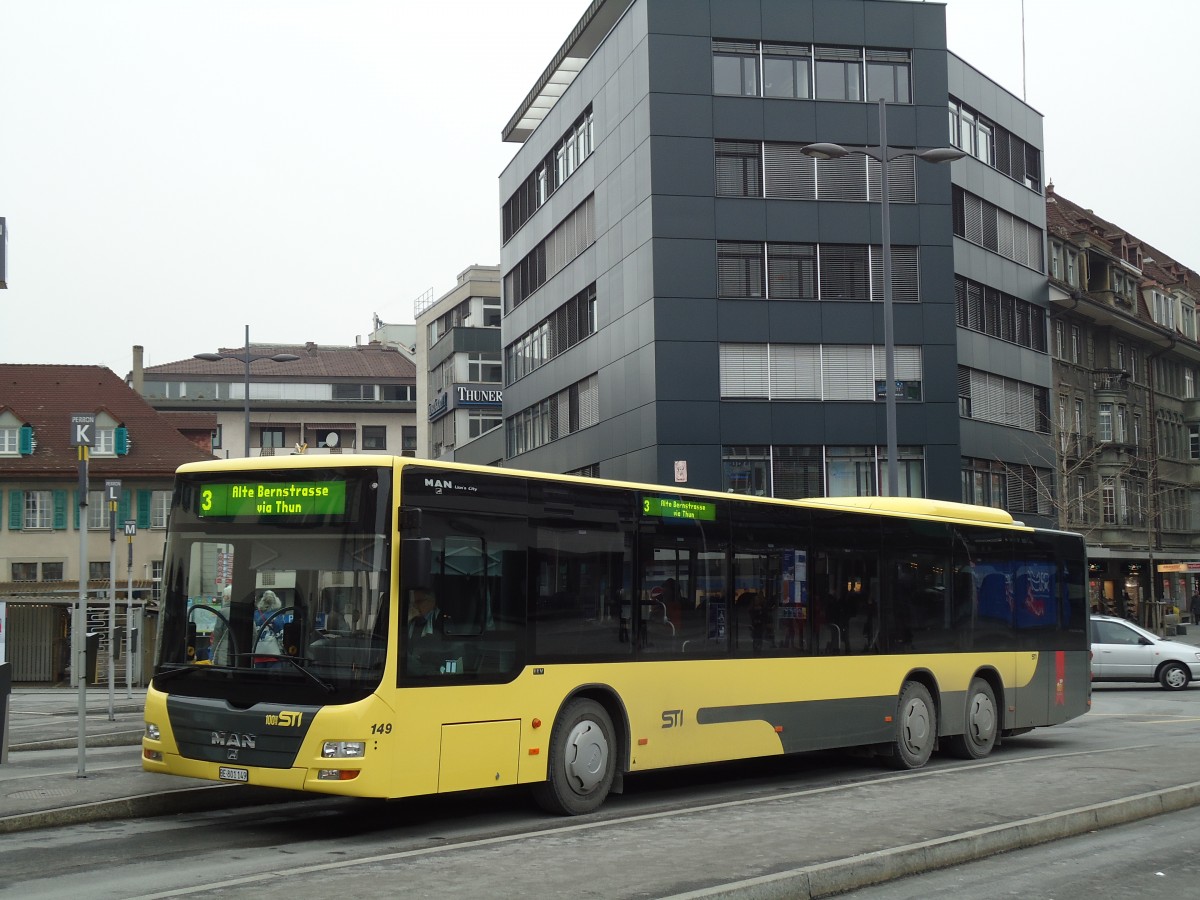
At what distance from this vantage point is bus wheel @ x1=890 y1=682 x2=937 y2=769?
1592 cm

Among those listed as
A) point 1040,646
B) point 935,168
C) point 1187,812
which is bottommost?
point 1187,812

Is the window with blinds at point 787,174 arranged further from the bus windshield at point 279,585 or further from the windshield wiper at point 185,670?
the windshield wiper at point 185,670

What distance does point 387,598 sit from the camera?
10.3 meters

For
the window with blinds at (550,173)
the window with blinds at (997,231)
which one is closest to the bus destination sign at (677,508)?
the window with blinds at (997,231)

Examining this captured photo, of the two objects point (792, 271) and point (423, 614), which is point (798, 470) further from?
point (423, 614)

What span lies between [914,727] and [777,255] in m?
28.8

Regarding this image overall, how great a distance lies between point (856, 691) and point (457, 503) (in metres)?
5.94

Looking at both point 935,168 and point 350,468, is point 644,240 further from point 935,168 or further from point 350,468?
point 350,468

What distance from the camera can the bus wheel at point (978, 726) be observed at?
56.4 feet

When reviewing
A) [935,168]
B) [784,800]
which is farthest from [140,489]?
[784,800]

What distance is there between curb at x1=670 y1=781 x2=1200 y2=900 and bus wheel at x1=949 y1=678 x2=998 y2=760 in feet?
14.4

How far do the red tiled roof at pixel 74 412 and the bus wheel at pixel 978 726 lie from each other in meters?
47.7

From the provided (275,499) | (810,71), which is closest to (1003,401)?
(810,71)

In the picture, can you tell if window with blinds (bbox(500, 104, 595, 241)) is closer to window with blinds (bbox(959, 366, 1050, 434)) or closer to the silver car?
window with blinds (bbox(959, 366, 1050, 434))
